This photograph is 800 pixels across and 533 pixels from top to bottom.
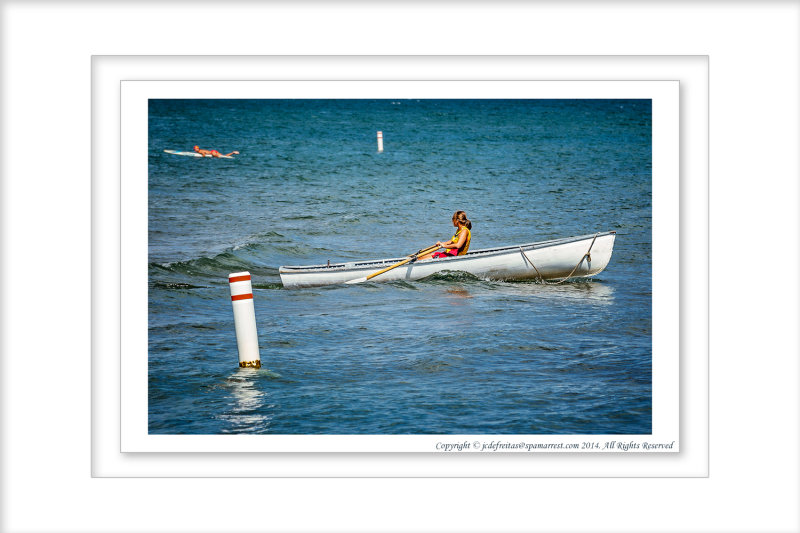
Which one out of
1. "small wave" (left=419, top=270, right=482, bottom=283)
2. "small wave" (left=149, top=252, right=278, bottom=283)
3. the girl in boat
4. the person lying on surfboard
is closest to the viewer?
"small wave" (left=149, top=252, right=278, bottom=283)

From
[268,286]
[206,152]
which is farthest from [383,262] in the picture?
[206,152]

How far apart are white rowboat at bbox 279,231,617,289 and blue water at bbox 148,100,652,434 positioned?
6.9 inches

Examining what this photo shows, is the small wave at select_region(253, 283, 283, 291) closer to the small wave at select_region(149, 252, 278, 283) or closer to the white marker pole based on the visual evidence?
the small wave at select_region(149, 252, 278, 283)

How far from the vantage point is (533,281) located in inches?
376

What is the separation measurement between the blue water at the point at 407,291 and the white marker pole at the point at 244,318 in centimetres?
12

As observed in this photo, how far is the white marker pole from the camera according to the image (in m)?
5.79

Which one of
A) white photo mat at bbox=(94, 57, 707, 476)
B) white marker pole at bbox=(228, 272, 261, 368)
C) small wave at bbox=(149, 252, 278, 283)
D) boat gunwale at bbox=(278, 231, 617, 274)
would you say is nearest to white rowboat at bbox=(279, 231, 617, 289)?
boat gunwale at bbox=(278, 231, 617, 274)

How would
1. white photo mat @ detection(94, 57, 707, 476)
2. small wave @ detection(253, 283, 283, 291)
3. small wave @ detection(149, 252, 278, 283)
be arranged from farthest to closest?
small wave @ detection(253, 283, 283, 291), small wave @ detection(149, 252, 278, 283), white photo mat @ detection(94, 57, 707, 476)

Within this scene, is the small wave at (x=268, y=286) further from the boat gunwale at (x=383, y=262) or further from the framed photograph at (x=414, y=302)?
the boat gunwale at (x=383, y=262)

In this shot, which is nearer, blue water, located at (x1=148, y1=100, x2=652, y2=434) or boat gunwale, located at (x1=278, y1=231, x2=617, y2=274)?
blue water, located at (x1=148, y1=100, x2=652, y2=434)
